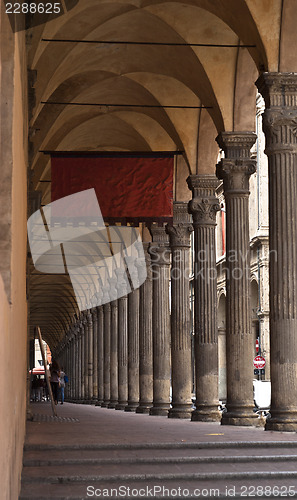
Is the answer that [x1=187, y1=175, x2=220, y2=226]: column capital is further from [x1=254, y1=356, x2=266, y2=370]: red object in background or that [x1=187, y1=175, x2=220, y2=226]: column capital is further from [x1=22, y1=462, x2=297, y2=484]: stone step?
[x1=254, y1=356, x2=266, y2=370]: red object in background

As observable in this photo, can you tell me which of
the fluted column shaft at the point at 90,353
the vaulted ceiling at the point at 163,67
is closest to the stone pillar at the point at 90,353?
the fluted column shaft at the point at 90,353

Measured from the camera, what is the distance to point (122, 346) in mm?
35156

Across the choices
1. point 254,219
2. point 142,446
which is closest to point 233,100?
point 142,446

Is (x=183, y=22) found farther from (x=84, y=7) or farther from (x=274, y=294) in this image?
(x=274, y=294)

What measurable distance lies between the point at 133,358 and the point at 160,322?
5491 millimetres

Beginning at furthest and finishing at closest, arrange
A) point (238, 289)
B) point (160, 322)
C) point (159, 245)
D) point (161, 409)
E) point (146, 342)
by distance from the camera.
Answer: point (146, 342), point (159, 245), point (160, 322), point (161, 409), point (238, 289)

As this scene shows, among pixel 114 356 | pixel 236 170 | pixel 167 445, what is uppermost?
pixel 236 170

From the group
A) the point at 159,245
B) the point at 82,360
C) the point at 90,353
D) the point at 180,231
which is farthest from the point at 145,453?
the point at 82,360

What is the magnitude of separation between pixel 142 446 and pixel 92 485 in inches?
93.7

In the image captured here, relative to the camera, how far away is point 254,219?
1383 inches

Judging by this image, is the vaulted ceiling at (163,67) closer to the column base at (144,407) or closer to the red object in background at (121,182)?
the red object in background at (121,182)

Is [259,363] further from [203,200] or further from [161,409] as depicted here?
[203,200]

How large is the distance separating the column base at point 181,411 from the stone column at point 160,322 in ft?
8.90

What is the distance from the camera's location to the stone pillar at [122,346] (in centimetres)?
3441
